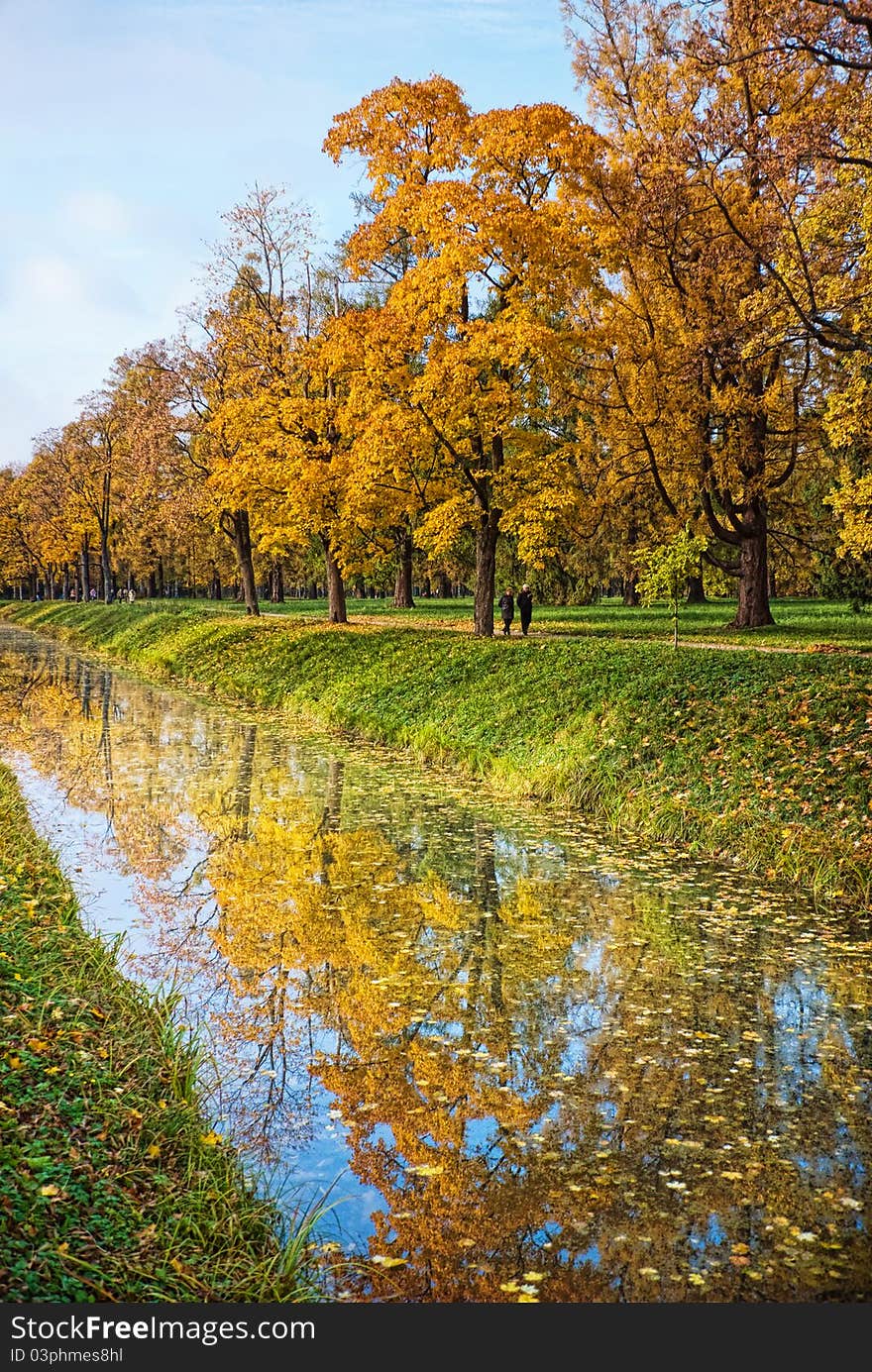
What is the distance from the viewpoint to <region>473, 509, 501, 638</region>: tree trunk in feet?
83.1

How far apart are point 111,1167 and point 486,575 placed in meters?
21.8

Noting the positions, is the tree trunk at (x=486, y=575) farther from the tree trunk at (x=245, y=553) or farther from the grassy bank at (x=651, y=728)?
the tree trunk at (x=245, y=553)

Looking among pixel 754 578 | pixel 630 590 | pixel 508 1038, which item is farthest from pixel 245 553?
pixel 508 1038

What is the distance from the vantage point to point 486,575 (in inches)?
1019

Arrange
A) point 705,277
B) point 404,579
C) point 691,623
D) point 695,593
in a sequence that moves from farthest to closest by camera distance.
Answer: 1. point 404,579
2. point 695,593
3. point 691,623
4. point 705,277

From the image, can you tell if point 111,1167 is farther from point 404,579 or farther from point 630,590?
point 630,590

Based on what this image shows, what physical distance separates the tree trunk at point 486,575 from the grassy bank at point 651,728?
0.76 m

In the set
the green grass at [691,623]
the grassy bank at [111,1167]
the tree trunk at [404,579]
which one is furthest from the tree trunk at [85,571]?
the grassy bank at [111,1167]

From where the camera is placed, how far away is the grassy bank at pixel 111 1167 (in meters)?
4.12

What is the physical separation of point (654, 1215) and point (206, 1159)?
2147 millimetres

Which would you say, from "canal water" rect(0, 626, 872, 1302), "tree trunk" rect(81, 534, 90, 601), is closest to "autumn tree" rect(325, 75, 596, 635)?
"canal water" rect(0, 626, 872, 1302)

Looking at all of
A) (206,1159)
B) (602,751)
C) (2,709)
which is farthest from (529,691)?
(206,1159)

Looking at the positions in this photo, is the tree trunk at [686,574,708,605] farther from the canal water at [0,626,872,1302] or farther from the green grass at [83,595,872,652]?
the canal water at [0,626,872,1302]

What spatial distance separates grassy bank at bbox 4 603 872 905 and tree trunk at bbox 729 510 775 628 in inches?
287
